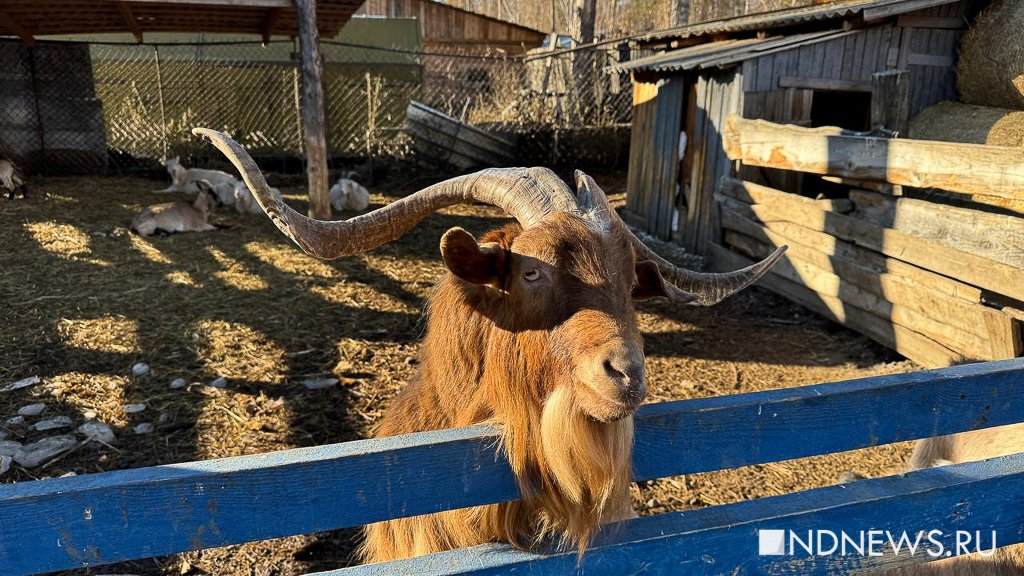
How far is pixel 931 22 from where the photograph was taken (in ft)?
31.9

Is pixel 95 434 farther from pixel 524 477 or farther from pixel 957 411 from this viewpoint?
pixel 957 411

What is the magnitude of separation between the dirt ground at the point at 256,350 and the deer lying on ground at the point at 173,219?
265 millimetres

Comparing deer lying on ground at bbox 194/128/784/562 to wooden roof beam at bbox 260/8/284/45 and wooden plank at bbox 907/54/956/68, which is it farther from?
wooden roof beam at bbox 260/8/284/45

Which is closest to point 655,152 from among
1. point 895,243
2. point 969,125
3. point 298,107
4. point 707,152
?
point 707,152

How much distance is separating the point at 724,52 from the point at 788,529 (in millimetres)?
9317

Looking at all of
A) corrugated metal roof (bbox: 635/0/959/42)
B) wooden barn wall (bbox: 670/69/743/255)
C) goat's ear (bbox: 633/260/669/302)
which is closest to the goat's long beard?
goat's ear (bbox: 633/260/669/302)

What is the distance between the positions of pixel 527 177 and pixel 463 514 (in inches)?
48.3

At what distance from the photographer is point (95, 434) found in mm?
4645

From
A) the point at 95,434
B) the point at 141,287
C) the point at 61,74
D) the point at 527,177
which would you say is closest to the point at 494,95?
the point at 61,74

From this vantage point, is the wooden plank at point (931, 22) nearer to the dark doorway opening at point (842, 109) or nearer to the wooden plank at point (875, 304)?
the dark doorway opening at point (842, 109)

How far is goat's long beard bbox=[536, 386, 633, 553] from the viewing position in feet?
7.07

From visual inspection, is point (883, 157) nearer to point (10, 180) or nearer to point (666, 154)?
point (666, 154)

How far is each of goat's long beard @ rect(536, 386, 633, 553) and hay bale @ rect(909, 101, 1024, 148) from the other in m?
8.14

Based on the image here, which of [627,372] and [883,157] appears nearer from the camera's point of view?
[627,372]
